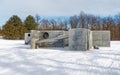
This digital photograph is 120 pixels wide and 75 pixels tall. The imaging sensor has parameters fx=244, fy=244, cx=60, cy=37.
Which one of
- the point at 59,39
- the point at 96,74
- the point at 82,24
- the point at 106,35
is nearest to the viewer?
the point at 96,74

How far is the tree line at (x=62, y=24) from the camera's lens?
4056 cm

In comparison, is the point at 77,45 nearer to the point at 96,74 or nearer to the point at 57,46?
the point at 57,46

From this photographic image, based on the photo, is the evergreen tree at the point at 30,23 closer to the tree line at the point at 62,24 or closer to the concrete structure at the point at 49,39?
the tree line at the point at 62,24

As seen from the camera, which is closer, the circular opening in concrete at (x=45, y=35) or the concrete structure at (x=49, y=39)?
the concrete structure at (x=49, y=39)

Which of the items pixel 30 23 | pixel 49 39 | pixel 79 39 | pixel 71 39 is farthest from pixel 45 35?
pixel 30 23

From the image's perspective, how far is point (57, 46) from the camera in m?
16.3

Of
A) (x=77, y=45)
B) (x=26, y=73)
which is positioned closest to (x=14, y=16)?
(x=77, y=45)

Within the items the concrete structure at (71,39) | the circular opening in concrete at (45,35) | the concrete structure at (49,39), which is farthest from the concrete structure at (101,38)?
the circular opening in concrete at (45,35)

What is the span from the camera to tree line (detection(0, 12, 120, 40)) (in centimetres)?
4056

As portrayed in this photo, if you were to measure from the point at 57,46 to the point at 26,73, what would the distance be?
10676 millimetres

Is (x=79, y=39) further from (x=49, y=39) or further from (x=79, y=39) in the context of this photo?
(x=49, y=39)

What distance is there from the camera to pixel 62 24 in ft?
154

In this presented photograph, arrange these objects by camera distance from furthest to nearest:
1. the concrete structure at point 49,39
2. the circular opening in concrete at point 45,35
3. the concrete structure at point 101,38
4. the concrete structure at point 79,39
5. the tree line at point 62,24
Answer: the tree line at point 62,24, the concrete structure at point 101,38, the circular opening in concrete at point 45,35, the concrete structure at point 49,39, the concrete structure at point 79,39

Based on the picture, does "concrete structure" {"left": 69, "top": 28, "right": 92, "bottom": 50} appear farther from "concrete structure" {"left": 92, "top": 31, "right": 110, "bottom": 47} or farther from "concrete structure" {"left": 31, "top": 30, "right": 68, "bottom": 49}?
"concrete structure" {"left": 92, "top": 31, "right": 110, "bottom": 47}
